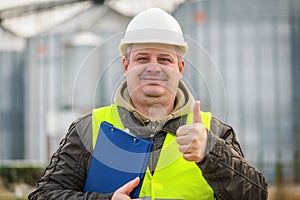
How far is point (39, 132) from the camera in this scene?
52.8 ft

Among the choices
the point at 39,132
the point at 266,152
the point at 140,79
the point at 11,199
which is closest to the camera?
the point at 140,79

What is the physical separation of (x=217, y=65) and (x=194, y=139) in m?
11.1

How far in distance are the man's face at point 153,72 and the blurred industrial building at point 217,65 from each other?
730cm

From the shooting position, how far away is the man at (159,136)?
7.47ft

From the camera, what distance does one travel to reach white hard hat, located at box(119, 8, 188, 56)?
2.33 m

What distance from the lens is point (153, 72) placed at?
→ 2.27 metres

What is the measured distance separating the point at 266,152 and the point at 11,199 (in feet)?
13.5

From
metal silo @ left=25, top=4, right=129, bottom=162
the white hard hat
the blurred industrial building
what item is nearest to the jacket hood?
the white hard hat

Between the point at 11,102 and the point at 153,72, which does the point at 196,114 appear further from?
the point at 11,102

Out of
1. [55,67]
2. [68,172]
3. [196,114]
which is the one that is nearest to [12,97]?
[55,67]

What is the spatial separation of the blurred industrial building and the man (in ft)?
23.5

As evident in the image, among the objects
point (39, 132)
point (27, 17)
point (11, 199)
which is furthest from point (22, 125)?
point (11, 199)

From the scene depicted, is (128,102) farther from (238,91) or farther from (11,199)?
(238,91)

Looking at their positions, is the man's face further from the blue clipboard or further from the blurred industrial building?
the blurred industrial building
